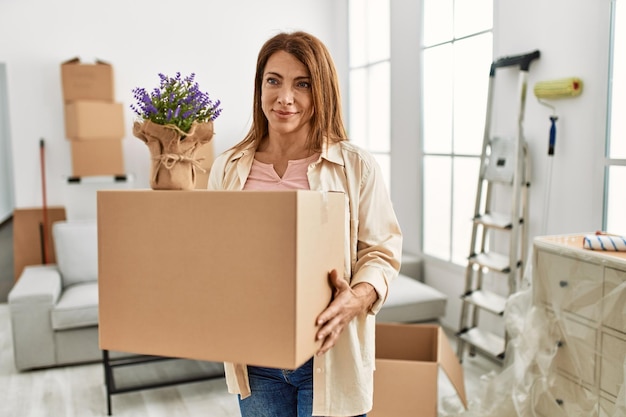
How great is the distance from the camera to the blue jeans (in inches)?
51.0

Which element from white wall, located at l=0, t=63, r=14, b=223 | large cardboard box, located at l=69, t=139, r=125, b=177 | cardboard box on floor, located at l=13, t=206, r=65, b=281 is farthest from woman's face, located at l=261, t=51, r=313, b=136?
white wall, located at l=0, t=63, r=14, b=223

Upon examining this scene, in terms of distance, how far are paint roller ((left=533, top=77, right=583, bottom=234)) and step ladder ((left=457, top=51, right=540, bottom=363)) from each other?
0.33 feet

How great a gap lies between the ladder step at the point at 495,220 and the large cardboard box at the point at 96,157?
9.08 feet

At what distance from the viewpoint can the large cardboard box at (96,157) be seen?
457 centimetres

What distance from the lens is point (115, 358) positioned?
Result: 10.6 feet

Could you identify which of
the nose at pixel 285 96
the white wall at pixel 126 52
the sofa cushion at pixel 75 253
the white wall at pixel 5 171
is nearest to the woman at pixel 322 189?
the nose at pixel 285 96

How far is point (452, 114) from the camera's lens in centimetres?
387

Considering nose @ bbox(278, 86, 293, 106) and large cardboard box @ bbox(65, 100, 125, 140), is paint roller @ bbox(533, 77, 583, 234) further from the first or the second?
large cardboard box @ bbox(65, 100, 125, 140)

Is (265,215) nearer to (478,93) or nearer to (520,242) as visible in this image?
(520,242)

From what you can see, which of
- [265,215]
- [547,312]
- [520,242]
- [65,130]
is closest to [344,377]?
[265,215]

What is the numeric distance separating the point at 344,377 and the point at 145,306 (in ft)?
1.44

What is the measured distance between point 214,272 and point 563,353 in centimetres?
170

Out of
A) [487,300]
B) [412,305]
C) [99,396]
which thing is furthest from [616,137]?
[99,396]

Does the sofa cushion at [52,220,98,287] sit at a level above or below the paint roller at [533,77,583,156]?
below
